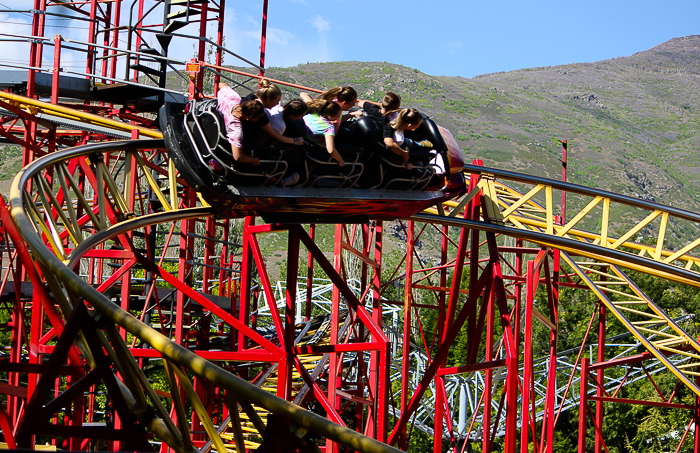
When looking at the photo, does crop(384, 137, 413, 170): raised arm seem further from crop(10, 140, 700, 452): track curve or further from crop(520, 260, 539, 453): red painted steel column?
crop(520, 260, 539, 453): red painted steel column

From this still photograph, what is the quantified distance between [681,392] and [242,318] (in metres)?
20.0

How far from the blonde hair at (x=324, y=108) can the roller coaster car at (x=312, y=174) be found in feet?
0.88

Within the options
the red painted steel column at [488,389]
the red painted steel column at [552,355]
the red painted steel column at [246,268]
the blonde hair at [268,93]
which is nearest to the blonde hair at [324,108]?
the blonde hair at [268,93]

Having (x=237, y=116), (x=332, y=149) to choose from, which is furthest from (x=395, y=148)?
(x=237, y=116)

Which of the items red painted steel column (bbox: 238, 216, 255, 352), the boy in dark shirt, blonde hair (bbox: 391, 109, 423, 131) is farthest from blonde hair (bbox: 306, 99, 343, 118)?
red painted steel column (bbox: 238, 216, 255, 352)

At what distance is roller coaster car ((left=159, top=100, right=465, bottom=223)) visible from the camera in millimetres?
5289

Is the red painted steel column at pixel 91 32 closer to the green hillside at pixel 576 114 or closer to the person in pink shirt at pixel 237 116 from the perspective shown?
→ the person in pink shirt at pixel 237 116

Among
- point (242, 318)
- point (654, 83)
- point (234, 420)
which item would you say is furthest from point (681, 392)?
point (654, 83)

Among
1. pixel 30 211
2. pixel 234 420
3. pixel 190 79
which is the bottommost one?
pixel 234 420

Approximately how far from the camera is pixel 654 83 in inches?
5551

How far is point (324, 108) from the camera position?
560cm

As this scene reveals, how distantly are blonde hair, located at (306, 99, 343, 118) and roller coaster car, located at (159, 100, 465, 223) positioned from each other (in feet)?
0.88

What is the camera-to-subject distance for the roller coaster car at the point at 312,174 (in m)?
5.29

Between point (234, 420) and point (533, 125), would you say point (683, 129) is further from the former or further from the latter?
point (234, 420)
